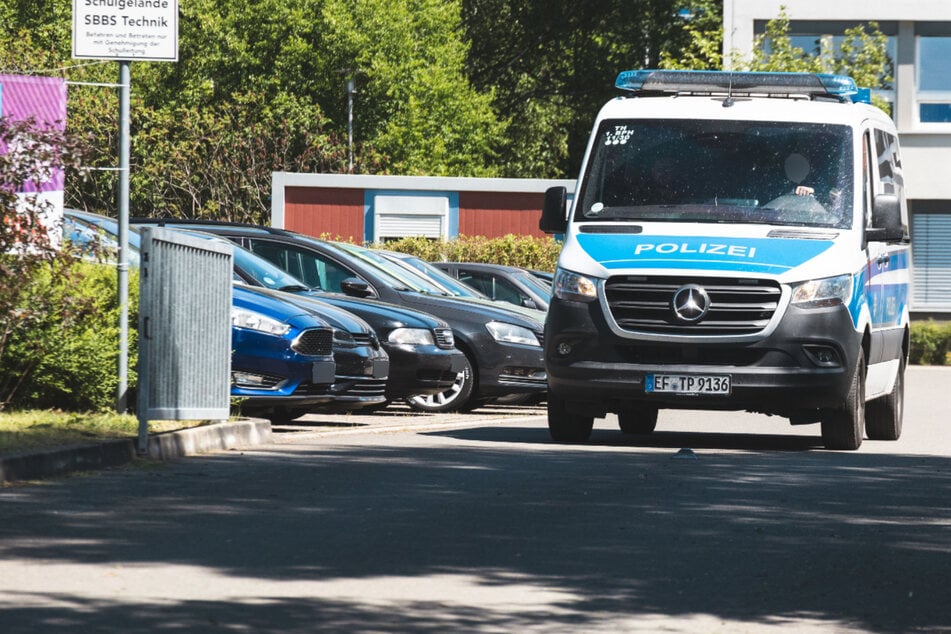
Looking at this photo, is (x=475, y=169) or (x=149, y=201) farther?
(x=475, y=169)

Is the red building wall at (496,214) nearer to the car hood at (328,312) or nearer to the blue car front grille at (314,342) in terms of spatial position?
the car hood at (328,312)

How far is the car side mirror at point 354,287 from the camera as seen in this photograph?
56.9ft

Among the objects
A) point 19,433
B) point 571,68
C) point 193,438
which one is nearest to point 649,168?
point 193,438

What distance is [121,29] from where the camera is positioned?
12.8m

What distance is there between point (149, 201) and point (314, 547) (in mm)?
42314

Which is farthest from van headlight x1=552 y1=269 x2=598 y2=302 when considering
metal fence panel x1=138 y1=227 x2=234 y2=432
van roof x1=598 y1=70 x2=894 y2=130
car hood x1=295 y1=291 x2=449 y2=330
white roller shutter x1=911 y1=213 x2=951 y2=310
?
white roller shutter x1=911 y1=213 x2=951 y2=310

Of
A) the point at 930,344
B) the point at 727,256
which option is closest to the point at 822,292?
the point at 727,256

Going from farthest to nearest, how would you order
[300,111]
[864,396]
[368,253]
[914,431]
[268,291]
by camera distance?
[300,111] → [368,253] → [914,431] → [268,291] → [864,396]

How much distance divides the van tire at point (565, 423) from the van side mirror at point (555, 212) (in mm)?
1262

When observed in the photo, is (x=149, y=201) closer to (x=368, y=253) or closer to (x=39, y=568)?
(x=368, y=253)

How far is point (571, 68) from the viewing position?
62.8m

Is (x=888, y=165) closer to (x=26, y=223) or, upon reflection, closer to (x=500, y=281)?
(x=26, y=223)

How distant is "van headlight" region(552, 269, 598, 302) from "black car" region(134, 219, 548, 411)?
13.6 feet

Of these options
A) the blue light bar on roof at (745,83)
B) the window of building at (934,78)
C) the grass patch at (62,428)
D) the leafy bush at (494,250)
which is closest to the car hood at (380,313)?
the blue light bar on roof at (745,83)
